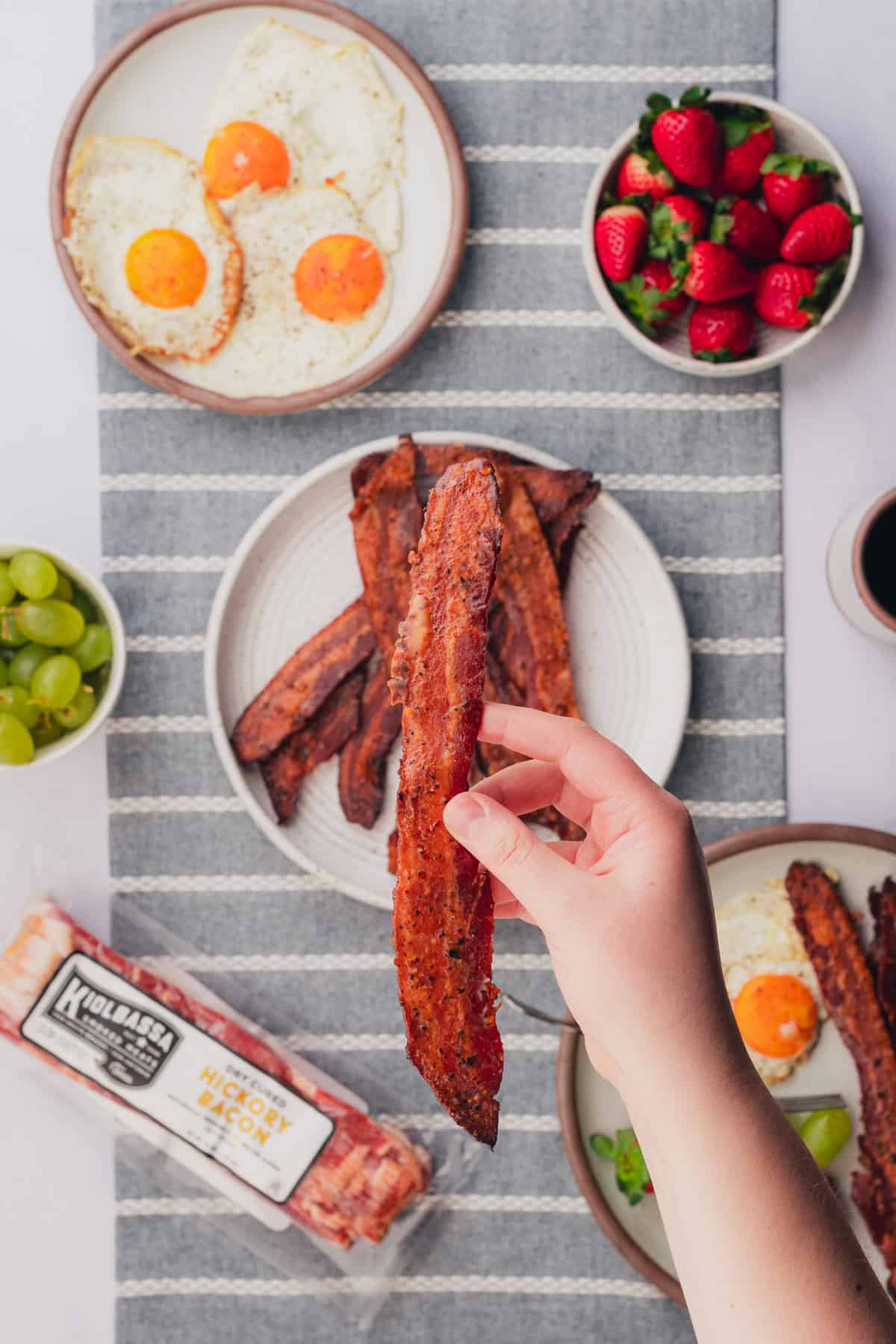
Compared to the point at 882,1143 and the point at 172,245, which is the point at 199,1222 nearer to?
the point at 882,1143

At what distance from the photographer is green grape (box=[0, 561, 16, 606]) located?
1.59m

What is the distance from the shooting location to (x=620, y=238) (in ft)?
5.35

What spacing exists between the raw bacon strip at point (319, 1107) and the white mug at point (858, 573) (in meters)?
1.13

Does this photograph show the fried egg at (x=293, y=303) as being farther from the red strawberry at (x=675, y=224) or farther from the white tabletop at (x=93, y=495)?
the red strawberry at (x=675, y=224)

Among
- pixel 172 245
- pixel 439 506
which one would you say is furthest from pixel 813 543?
pixel 172 245

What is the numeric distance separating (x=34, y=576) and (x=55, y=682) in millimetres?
161

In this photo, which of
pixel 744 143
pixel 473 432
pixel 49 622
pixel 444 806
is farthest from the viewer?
pixel 473 432

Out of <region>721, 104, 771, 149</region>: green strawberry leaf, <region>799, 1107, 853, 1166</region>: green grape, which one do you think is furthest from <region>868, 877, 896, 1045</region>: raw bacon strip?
<region>721, 104, 771, 149</region>: green strawberry leaf

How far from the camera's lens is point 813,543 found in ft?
5.96

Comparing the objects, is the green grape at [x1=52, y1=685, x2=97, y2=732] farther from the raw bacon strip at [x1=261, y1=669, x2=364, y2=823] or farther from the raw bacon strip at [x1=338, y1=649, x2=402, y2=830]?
the raw bacon strip at [x1=338, y1=649, x2=402, y2=830]

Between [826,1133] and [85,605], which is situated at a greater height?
[85,605]

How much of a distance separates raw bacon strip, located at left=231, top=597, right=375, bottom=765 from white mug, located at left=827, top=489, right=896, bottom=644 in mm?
761

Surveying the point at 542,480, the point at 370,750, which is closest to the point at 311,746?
the point at 370,750

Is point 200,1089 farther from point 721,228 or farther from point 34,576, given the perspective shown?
point 721,228
